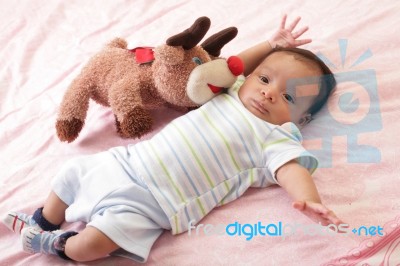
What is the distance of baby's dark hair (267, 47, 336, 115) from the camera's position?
92 cm

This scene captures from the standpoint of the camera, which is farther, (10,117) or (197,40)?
(10,117)

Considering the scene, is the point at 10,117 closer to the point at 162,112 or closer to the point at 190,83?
the point at 162,112

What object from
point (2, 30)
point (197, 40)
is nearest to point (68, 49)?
point (2, 30)

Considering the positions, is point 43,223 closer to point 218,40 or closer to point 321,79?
point 218,40

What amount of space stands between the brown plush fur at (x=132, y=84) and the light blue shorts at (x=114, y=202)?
97 millimetres

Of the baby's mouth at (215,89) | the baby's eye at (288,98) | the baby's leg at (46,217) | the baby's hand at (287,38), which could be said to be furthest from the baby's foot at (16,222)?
the baby's hand at (287,38)

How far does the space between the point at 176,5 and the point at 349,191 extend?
0.84m

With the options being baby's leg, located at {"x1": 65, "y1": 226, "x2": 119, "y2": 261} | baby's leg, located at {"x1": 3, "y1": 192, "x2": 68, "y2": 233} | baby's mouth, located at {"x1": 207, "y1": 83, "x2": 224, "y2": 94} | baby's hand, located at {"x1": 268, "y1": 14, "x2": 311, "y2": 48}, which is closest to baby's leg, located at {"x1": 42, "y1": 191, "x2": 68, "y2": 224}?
baby's leg, located at {"x1": 3, "y1": 192, "x2": 68, "y2": 233}

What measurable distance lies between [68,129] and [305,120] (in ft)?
1.74

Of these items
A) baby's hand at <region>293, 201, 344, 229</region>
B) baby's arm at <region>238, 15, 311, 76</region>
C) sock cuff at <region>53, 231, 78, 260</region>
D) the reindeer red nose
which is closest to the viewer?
baby's hand at <region>293, 201, 344, 229</region>

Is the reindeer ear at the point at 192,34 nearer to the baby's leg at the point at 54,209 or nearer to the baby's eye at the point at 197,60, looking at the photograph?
the baby's eye at the point at 197,60

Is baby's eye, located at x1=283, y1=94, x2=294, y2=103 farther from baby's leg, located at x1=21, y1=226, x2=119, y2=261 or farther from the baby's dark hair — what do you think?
baby's leg, located at x1=21, y1=226, x2=119, y2=261

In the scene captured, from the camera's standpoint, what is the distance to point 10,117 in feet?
3.67

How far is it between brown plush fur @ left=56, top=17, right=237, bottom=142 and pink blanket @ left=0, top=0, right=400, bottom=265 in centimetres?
8
